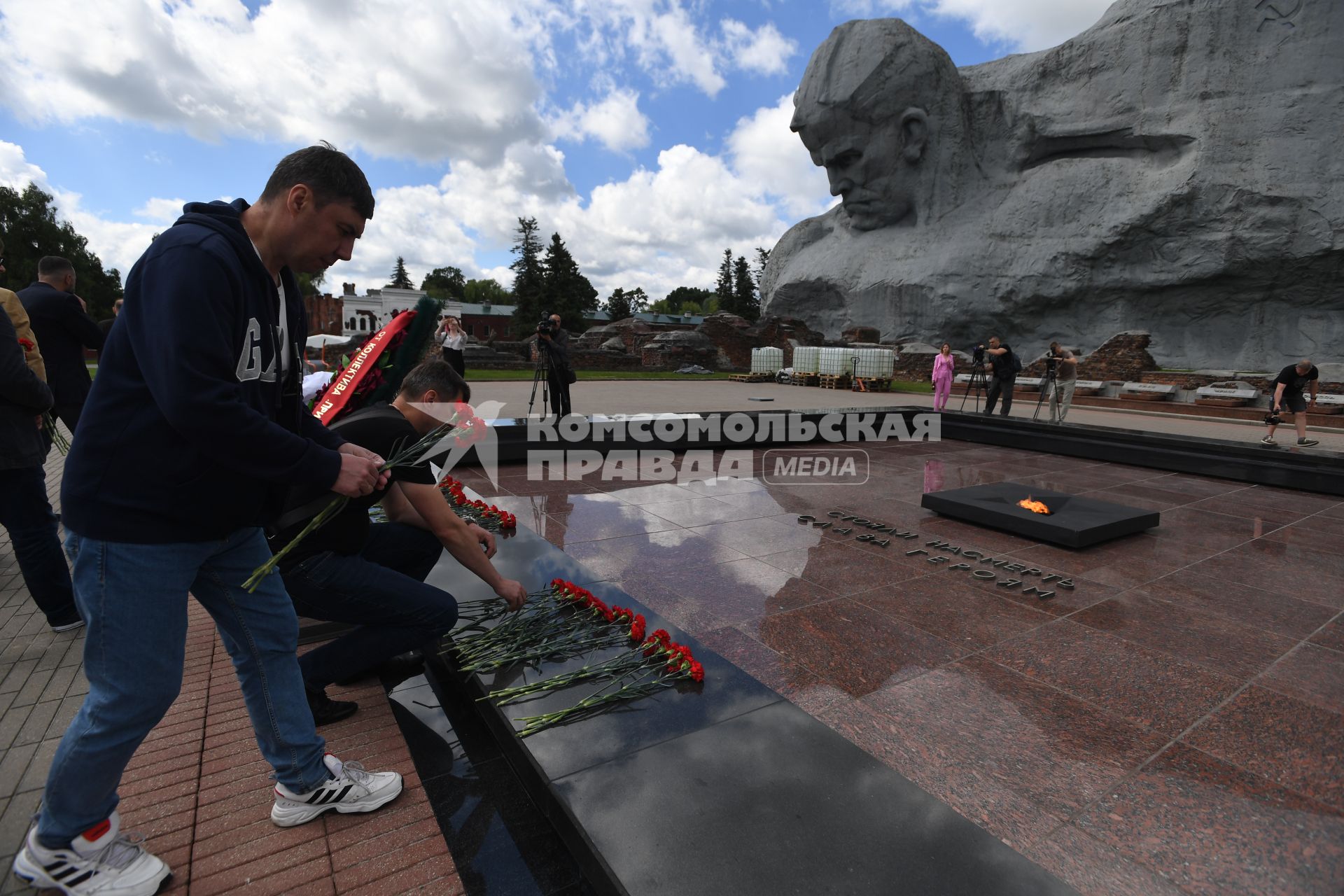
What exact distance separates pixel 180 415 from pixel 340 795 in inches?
45.7

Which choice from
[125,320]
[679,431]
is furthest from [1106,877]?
[679,431]

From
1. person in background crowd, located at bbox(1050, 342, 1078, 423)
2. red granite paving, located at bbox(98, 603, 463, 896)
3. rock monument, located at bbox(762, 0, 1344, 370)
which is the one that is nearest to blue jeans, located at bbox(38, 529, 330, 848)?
red granite paving, located at bbox(98, 603, 463, 896)

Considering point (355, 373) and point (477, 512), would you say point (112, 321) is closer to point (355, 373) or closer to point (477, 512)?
point (355, 373)

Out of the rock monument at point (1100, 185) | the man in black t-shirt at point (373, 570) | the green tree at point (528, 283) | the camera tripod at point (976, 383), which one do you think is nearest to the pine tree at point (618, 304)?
the green tree at point (528, 283)

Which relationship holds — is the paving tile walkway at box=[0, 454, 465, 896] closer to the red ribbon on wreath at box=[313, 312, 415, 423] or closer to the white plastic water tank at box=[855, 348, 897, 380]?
the red ribbon on wreath at box=[313, 312, 415, 423]

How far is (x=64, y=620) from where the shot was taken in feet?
10.4

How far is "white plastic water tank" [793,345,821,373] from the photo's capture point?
22.8 m

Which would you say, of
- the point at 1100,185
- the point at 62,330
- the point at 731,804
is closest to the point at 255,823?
the point at 731,804

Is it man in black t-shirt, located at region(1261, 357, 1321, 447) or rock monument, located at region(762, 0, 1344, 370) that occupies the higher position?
rock monument, located at region(762, 0, 1344, 370)

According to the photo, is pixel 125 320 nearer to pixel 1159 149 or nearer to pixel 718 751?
pixel 718 751

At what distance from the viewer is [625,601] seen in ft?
9.67

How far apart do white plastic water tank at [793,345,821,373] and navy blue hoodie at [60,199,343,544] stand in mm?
22129

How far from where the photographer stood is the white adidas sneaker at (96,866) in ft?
4.83

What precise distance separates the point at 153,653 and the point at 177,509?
34 centimetres
